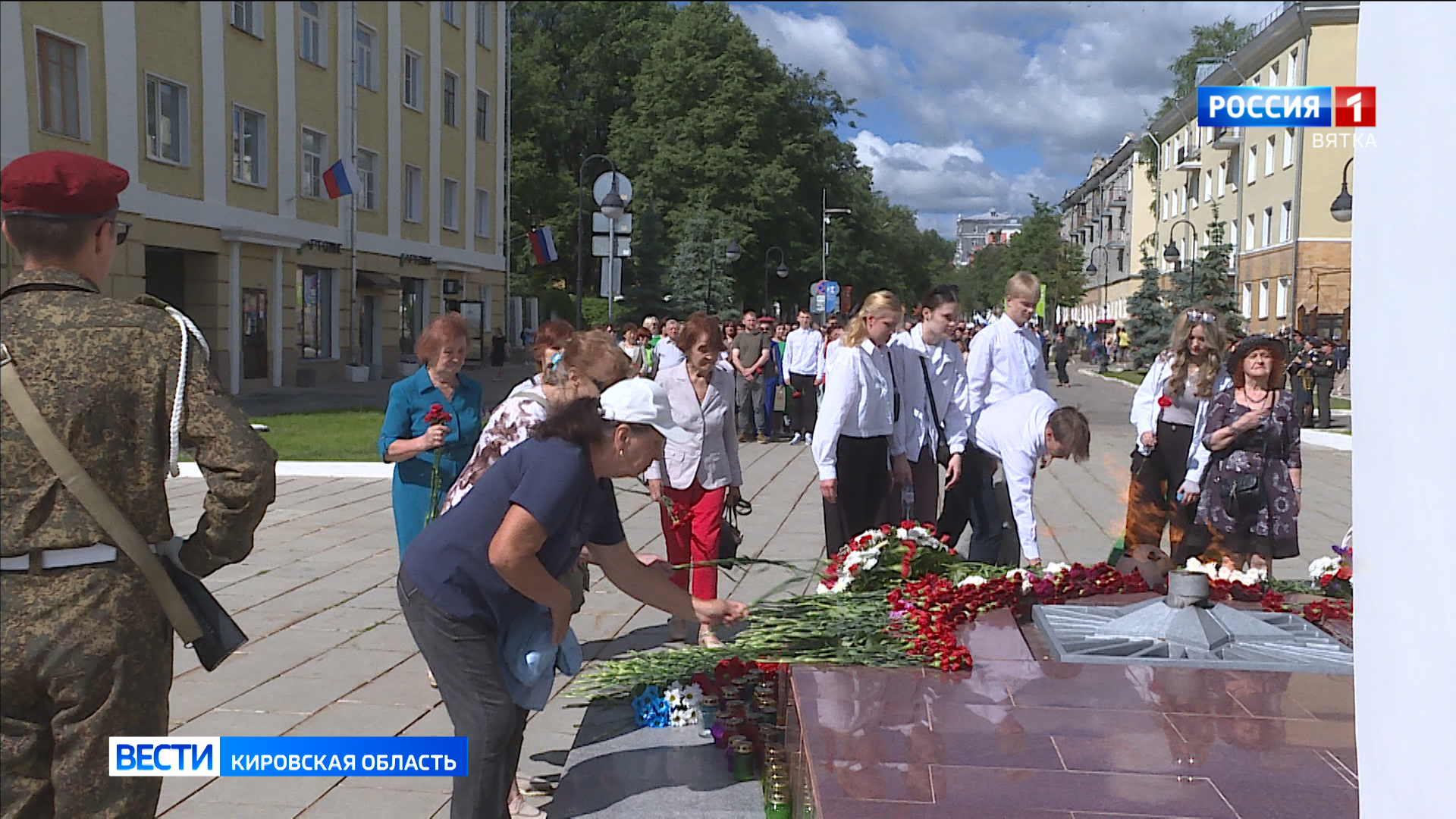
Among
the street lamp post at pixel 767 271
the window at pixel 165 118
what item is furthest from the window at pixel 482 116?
the street lamp post at pixel 767 271

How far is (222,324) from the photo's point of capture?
23797mm

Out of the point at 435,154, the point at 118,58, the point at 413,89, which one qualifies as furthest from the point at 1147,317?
→ the point at 118,58

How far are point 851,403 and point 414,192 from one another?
877 cm

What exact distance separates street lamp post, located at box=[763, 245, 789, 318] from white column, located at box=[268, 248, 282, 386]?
24.9 metres

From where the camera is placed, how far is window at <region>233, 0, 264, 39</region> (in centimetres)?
220

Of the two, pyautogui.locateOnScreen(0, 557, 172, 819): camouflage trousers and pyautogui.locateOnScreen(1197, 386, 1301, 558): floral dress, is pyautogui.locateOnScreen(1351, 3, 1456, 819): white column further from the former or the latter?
pyautogui.locateOnScreen(1197, 386, 1301, 558): floral dress

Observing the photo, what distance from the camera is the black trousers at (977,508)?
6.78 metres

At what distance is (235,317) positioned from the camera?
77.6 ft

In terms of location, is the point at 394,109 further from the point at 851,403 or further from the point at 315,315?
the point at 315,315

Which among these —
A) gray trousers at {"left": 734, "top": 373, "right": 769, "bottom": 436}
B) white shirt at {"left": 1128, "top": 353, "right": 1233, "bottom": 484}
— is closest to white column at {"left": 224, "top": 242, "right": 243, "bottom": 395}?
gray trousers at {"left": 734, "top": 373, "right": 769, "bottom": 436}

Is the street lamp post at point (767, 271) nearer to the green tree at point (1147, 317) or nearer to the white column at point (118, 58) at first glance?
the green tree at point (1147, 317)

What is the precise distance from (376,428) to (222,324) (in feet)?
26.0

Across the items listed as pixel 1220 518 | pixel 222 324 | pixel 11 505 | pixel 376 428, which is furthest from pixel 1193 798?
pixel 222 324

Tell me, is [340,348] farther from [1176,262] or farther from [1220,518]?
[1176,262]
